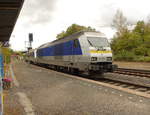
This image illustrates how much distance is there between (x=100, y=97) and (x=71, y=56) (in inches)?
315

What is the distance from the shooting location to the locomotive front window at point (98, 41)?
13.2m

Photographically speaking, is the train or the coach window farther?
the coach window

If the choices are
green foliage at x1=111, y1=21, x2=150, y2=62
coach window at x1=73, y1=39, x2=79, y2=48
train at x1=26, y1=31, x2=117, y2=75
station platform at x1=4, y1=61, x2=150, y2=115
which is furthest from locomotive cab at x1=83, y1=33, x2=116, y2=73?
green foliage at x1=111, y1=21, x2=150, y2=62

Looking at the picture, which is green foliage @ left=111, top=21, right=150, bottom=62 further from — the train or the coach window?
the coach window

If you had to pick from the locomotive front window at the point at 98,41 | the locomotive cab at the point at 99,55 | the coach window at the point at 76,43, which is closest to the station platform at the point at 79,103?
the locomotive cab at the point at 99,55

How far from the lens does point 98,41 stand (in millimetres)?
13633

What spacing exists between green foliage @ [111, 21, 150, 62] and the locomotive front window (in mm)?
21284

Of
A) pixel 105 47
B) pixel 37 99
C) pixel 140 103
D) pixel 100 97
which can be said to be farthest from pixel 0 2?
pixel 105 47

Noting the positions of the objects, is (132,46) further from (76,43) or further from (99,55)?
(99,55)

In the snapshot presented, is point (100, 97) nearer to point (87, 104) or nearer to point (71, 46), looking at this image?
point (87, 104)

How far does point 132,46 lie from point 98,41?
29657mm

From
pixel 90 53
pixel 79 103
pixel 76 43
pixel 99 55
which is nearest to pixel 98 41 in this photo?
pixel 99 55

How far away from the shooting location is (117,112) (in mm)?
5402

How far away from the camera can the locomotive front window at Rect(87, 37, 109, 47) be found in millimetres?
13209
